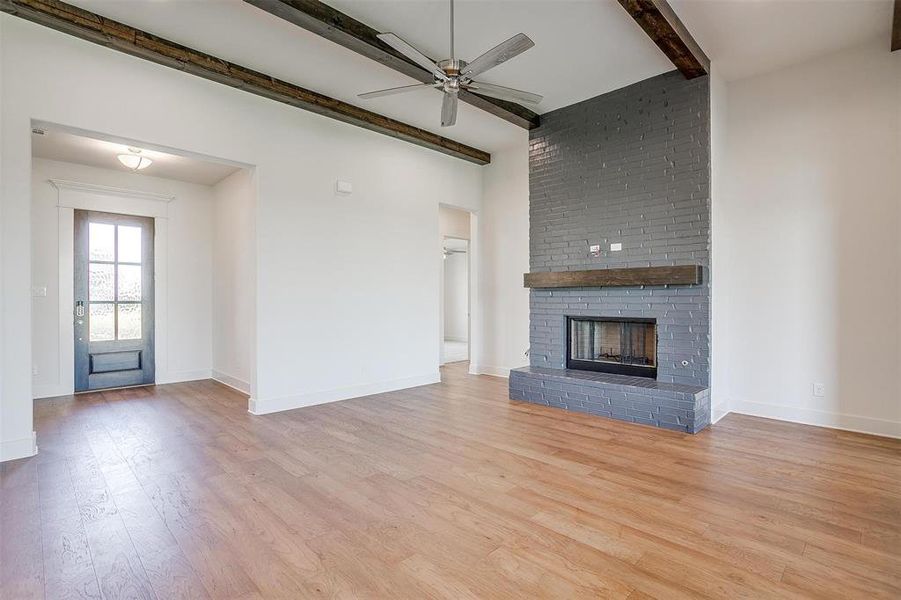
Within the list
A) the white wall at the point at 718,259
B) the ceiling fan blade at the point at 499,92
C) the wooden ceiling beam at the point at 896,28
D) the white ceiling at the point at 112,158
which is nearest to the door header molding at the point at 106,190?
the white ceiling at the point at 112,158

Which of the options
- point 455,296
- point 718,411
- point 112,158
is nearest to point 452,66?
point 718,411

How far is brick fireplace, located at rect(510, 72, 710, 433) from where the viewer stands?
4.08 metres

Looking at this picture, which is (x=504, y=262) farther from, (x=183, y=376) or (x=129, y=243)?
(x=129, y=243)

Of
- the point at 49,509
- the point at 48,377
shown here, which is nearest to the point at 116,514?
the point at 49,509

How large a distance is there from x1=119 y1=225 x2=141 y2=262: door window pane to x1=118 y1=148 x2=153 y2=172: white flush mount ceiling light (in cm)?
103

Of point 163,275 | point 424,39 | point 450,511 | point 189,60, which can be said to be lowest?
point 450,511

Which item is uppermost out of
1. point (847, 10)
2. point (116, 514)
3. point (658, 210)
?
point (847, 10)

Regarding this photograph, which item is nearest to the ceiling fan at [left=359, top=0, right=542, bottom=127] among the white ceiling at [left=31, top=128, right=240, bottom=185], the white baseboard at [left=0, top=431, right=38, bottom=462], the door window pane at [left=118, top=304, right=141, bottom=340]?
the white ceiling at [left=31, top=128, right=240, bottom=185]

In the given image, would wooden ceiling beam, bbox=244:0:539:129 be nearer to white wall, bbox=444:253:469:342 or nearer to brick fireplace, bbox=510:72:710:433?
brick fireplace, bbox=510:72:710:433

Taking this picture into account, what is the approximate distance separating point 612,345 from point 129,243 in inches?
243

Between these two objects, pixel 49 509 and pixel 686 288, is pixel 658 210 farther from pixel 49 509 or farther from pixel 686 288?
pixel 49 509

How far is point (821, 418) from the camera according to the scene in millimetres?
3961

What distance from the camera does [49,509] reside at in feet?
8.09

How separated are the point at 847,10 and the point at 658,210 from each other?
1.87 meters
